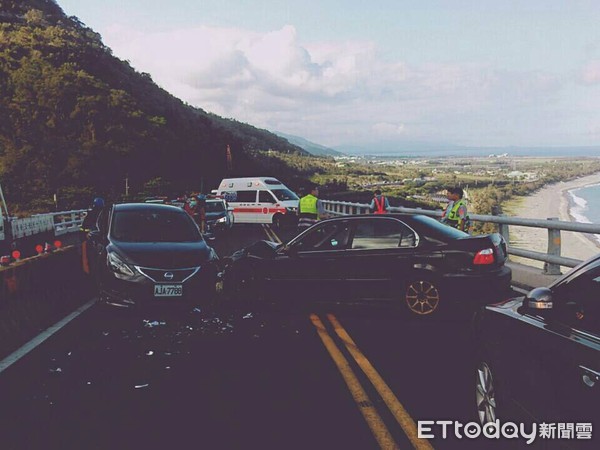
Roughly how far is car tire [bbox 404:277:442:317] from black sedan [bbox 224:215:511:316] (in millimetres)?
13

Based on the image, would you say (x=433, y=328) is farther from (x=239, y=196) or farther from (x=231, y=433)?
(x=239, y=196)

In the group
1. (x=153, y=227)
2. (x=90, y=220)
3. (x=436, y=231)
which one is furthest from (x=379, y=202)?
(x=436, y=231)

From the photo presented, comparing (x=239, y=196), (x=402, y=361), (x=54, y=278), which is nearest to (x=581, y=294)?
(x=402, y=361)

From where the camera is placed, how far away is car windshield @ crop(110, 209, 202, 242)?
10031mm

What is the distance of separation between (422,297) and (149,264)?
4.01m

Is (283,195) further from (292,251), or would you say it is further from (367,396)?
(367,396)

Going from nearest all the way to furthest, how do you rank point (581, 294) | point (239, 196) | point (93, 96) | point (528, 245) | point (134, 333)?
point (581, 294) < point (134, 333) < point (239, 196) < point (528, 245) < point (93, 96)

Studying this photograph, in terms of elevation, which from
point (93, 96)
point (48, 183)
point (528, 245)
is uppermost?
point (93, 96)

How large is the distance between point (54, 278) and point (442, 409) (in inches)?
282

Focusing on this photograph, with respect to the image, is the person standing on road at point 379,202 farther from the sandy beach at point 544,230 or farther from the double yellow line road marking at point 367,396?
the sandy beach at point 544,230

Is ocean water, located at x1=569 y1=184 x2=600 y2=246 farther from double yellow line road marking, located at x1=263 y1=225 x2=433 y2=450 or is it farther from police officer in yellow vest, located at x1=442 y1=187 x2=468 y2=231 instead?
double yellow line road marking, located at x1=263 y1=225 x2=433 y2=450

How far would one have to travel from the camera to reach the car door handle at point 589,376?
9.07 feet

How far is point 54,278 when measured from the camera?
31.9 feet

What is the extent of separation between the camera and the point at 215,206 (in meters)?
26.1
